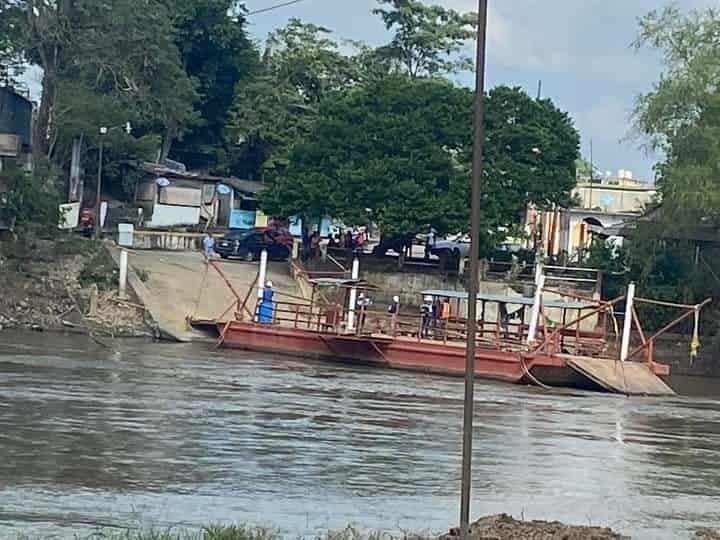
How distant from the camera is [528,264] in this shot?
54.7m

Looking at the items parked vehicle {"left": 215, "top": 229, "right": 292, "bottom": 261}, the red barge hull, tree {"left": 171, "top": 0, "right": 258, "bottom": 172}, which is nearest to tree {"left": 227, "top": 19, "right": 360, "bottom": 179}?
tree {"left": 171, "top": 0, "right": 258, "bottom": 172}

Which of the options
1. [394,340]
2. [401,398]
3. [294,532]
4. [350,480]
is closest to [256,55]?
[394,340]

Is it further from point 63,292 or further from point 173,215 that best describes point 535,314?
point 173,215

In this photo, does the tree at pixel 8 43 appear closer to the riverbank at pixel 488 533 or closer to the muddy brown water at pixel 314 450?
the muddy brown water at pixel 314 450

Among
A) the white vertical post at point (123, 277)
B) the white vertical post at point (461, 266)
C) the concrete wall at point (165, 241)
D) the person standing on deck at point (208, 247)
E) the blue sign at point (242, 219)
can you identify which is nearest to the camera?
the white vertical post at point (123, 277)

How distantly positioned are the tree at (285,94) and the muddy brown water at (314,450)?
1183 inches

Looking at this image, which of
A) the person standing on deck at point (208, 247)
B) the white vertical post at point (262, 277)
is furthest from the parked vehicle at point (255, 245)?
the white vertical post at point (262, 277)

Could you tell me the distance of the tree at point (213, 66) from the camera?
70562mm

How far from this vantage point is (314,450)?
75.2 ft

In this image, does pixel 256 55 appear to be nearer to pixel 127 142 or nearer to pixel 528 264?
pixel 127 142

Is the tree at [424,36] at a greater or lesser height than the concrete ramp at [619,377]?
greater

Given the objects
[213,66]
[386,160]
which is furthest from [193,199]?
[386,160]

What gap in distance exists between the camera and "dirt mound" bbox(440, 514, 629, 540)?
13.0m

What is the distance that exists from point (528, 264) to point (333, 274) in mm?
7698
